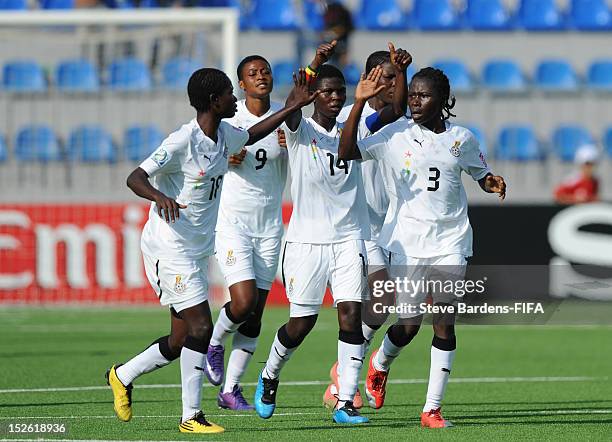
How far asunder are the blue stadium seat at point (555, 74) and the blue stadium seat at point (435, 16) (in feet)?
5.70

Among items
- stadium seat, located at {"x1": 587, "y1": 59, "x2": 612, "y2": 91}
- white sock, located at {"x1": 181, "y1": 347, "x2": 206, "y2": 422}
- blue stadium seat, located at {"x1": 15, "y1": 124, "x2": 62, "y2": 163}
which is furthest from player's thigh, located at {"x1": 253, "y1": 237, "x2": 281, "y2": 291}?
stadium seat, located at {"x1": 587, "y1": 59, "x2": 612, "y2": 91}

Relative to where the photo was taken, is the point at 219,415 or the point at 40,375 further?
the point at 40,375

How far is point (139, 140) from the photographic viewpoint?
2067cm

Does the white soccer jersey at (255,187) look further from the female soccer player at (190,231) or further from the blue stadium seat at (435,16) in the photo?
the blue stadium seat at (435,16)

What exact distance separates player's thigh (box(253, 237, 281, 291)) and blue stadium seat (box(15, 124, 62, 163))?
11.0 meters

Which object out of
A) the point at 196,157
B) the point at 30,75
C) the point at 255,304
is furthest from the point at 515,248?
the point at 196,157

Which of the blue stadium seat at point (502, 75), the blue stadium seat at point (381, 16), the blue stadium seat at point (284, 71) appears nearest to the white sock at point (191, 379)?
the blue stadium seat at point (284, 71)

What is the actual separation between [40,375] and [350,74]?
35.3ft

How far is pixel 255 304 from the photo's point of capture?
392 inches

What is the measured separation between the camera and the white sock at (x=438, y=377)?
8.66 meters

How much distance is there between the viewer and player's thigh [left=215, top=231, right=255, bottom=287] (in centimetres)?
984

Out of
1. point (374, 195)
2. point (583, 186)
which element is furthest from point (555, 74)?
point (374, 195)

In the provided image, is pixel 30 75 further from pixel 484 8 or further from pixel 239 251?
pixel 239 251

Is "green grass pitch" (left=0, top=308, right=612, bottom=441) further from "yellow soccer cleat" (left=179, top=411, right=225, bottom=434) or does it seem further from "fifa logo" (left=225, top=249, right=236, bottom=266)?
"fifa logo" (left=225, top=249, right=236, bottom=266)
